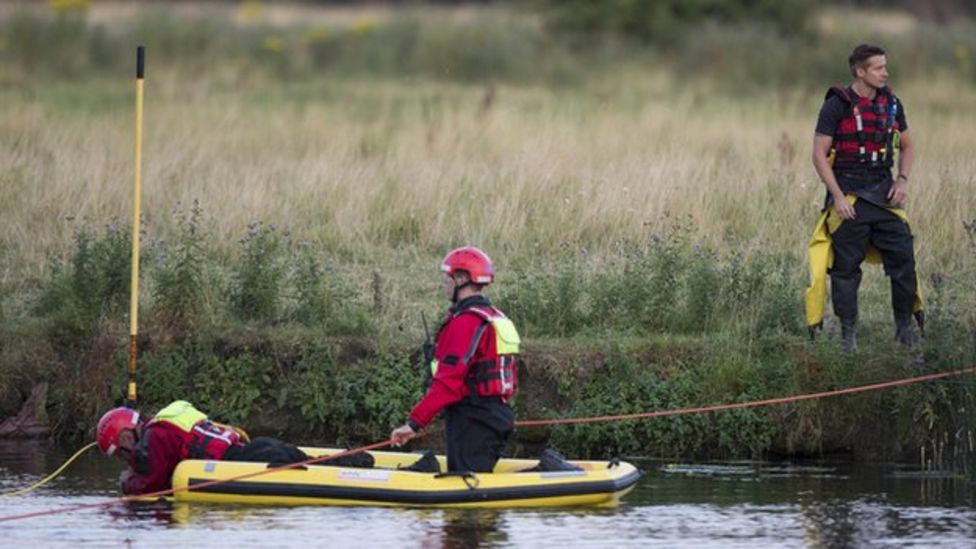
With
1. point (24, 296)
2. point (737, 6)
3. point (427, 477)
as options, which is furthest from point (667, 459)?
point (737, 6)

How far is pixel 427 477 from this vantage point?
38.6ft

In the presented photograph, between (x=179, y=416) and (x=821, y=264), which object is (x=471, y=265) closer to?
(x=179, y=416)

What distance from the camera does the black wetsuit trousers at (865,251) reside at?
553 inches

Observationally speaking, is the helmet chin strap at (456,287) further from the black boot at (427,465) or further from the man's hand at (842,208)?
the man's hand at (842,208)

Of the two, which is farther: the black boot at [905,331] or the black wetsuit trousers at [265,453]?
the black boot at [905,331]

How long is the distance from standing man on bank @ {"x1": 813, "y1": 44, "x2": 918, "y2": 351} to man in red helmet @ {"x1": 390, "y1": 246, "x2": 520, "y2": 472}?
10.5 ft

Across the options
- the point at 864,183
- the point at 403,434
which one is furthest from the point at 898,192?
the point at 403,434

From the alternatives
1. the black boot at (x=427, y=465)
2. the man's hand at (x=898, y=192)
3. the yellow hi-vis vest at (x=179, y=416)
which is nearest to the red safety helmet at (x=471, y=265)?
the black boot at (x=427, y=465)

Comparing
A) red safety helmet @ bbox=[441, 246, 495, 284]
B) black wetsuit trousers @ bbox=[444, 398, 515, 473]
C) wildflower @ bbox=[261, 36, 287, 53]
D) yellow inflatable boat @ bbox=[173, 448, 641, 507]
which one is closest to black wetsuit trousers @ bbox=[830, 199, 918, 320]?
yellow inflatable boat @ bbox=[173, 448, 641, 507]

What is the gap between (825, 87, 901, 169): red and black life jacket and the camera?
14.0 m

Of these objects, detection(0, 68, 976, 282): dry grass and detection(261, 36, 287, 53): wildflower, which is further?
detection(261, 36, 287, 53): wildflower

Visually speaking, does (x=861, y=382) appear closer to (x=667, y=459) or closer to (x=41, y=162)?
(x=667, y=459)

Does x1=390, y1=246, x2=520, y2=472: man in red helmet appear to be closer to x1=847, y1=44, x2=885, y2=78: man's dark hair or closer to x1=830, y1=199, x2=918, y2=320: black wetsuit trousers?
x1=830, y1=199, x2=918, y2=320: black wetsuit trousers

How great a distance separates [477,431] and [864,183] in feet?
12.3
